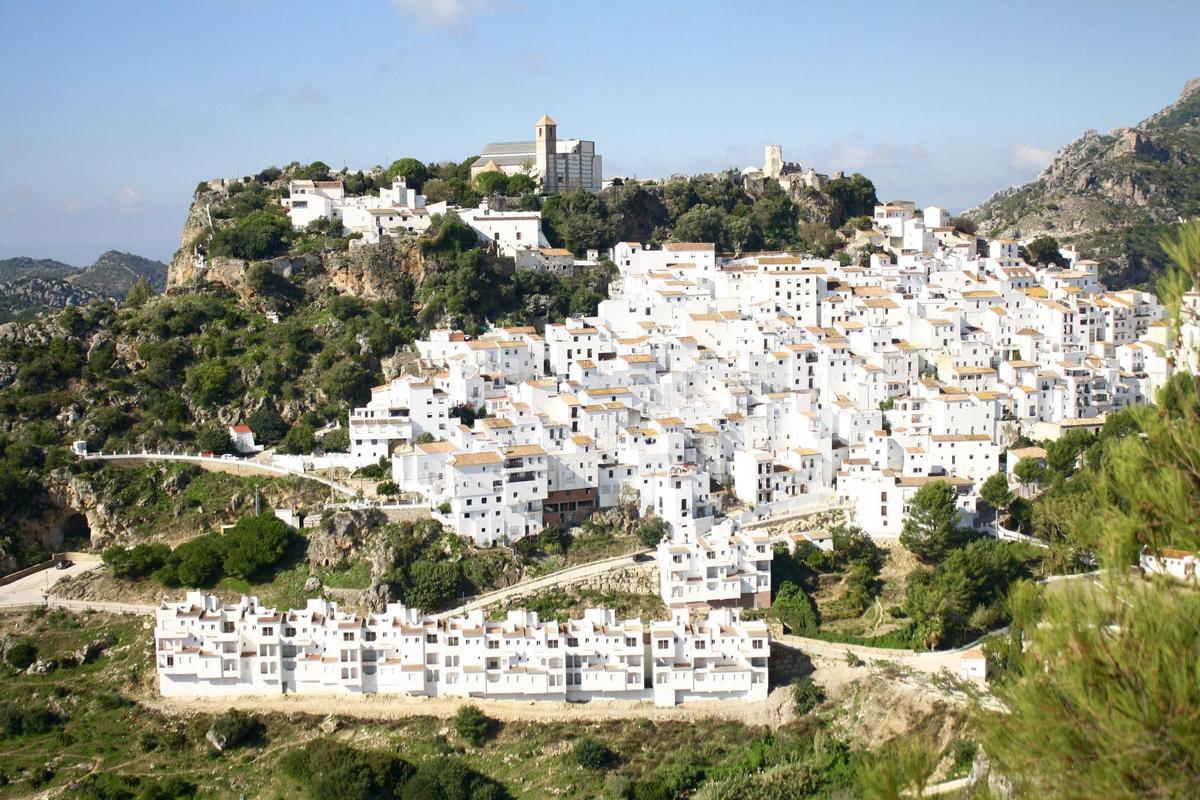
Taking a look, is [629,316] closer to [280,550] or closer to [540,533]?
[540,533]

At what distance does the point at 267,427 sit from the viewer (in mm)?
30969

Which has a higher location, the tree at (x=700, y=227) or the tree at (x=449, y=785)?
the tree at (x=700, y=227)

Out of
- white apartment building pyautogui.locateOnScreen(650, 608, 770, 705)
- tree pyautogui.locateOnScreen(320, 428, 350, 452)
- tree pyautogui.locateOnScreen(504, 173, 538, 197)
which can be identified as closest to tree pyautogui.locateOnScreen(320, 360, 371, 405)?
tree pyautogui.locateOnScreen(320, 428, 350, 452)

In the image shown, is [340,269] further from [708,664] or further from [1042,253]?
[1042,253]

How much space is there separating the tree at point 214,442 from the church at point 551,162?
18.2 metres

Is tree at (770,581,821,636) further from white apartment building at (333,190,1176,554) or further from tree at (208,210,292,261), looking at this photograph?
tree at (208,210,292,261)

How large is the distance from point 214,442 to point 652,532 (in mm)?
11928

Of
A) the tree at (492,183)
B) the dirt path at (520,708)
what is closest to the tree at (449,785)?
the dirt path at (520,708)

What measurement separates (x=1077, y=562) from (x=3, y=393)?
2702 centimetres

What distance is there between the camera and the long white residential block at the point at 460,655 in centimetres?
2267

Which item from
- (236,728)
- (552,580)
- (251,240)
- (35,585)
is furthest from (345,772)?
(251,240)

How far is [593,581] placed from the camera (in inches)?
1008

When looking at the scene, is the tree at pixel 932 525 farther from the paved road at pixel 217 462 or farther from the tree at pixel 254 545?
the tree at pixel 254 545

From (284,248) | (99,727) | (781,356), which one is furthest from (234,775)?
(284,248)
